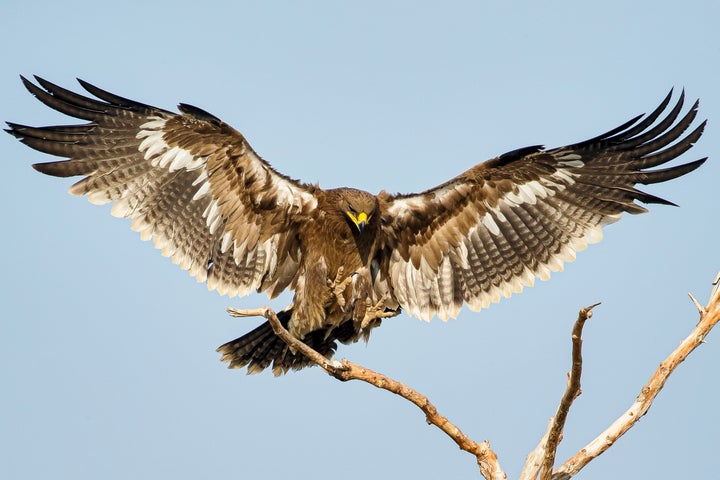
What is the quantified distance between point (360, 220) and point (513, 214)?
5.20ft

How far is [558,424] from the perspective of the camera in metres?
5.26

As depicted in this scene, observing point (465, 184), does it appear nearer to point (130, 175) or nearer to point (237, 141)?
point (237, 141)

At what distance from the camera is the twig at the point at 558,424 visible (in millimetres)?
4851

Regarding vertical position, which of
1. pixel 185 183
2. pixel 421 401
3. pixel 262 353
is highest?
pixel 185 183

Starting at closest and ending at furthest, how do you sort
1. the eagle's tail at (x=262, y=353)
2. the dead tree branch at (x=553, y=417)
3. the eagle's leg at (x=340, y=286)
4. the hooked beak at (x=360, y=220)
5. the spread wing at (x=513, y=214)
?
the dead tree branch at (x=553, y=417)
the hooked beak at (x=360, y=220)
the eagle's leg at (x=340, y=286)
the spread wing at (x=513, y=214)
the eagle's tail at (x=262, y=353)

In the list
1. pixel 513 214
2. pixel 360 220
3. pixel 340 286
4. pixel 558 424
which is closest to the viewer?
pixel 558 424

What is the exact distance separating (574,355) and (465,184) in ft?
8.91

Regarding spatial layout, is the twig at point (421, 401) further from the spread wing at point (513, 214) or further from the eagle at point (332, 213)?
the spread wing at point (513, 214)

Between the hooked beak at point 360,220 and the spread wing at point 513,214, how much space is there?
65cm

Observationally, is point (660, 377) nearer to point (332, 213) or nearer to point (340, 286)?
point (340, 286)

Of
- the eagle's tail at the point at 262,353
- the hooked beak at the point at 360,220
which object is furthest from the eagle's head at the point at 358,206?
the eagle's tail at the point at 262,353

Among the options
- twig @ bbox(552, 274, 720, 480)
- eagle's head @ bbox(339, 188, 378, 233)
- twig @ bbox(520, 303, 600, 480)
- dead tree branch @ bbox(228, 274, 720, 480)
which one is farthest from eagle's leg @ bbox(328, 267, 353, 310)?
twig @ bbox(552, 274, 720, 480)

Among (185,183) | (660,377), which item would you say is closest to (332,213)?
(185,183)

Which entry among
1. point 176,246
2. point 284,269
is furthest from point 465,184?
point 176,246
